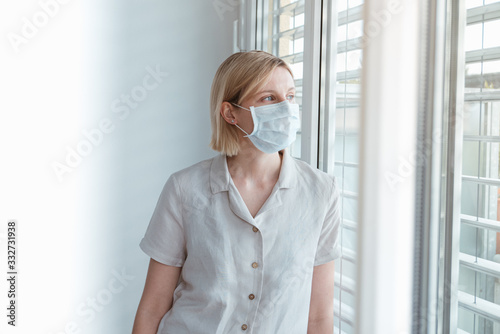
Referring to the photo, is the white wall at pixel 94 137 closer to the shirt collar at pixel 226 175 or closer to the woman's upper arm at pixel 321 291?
the shirt collar at pixel 226 175

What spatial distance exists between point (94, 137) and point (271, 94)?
3.39 feet

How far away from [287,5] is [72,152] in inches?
41.2

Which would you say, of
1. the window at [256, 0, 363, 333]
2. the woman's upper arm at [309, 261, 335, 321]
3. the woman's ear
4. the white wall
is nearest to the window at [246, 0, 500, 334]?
the woman's upper arm at [309, 261, 335, 321]

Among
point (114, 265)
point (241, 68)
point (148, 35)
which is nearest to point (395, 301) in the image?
point (241, 68)

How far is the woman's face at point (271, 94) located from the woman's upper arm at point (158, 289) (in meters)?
0.41

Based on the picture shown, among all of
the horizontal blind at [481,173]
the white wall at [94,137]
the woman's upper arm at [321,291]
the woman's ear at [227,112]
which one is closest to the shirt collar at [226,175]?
the woman's ear at [227,112]

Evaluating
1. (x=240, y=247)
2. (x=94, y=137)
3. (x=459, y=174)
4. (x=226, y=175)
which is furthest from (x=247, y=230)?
(x=94, y=137)

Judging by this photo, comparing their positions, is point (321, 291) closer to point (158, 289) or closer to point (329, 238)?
point (329, 238)

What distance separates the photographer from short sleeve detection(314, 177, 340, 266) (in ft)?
3.64

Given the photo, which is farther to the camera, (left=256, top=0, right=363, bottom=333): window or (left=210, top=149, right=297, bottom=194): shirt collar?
(left=256, top=0, right=363, bottom=333): window

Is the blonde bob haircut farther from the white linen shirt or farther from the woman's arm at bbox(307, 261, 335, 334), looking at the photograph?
the woman's arm at bbox(307, 261, 335, 334)

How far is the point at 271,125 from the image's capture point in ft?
3.66

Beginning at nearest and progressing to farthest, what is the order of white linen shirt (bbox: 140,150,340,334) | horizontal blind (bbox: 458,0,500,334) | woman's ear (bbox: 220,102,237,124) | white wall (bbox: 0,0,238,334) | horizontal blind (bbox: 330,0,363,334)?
horizontal blind (bbox: 458,0,500,334), white linen shirt (bbox: 140,150,340,334), woman's ear (bbox: 220,102,237,124), horizontal blind (bbox: 330,0,363,334), white wall (bbox: 0,0,238,334)

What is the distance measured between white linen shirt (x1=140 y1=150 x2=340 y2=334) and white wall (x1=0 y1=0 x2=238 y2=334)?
2.86 feet
